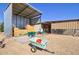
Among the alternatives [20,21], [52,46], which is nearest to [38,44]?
[52,46]

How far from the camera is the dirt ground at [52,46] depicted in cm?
368

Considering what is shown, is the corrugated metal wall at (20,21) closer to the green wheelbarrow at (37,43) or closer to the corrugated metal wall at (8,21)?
the corrugated metal wall at (8,21)

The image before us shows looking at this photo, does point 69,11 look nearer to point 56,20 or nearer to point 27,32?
point 56,20

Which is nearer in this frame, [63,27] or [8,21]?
[8,21]

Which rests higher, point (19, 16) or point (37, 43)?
point (19, 16)

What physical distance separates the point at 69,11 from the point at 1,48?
1.36m

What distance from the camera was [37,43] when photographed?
3.74 meters

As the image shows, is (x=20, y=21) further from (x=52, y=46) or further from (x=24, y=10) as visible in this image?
(x=52, y=46)

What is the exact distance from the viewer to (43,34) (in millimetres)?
3738

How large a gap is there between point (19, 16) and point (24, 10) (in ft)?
0.46

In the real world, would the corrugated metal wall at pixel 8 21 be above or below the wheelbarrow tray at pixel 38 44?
above

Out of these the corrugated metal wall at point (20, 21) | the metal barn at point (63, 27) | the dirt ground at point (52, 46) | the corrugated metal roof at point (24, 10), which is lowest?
the dirt ground at point (52, 46)

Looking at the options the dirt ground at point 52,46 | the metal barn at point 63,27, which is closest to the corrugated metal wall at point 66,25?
the metal barn at point 63,27
